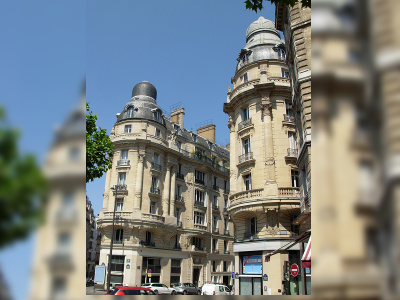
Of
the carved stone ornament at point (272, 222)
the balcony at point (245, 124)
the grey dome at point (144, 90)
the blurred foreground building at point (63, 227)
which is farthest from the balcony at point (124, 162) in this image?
the blurred foreground building at point (63, 227)

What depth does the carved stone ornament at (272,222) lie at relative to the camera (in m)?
20.5

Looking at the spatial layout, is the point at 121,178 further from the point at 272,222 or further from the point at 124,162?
the point at 272,222

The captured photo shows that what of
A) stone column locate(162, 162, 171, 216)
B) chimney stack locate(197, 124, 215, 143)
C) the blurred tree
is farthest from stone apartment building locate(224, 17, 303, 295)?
the blurred tree

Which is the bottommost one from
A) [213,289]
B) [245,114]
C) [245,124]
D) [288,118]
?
[213,289]

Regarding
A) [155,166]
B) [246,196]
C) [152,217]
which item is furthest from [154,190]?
[246,196]

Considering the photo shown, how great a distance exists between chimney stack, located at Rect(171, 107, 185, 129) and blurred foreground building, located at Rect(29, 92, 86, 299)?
38984mm

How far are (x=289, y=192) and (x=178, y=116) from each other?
22.1 metres

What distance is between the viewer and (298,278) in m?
18.6

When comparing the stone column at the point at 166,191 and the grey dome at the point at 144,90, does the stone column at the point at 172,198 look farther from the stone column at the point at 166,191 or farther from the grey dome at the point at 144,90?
the grey dome at the point at 144,90

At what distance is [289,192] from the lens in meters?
20.4

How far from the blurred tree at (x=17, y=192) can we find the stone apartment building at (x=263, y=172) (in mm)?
19198

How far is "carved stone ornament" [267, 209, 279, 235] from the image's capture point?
806 inches

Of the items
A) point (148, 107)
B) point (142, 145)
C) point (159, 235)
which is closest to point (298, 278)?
point (159, 235)

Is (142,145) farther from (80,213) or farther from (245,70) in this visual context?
(80,213)
